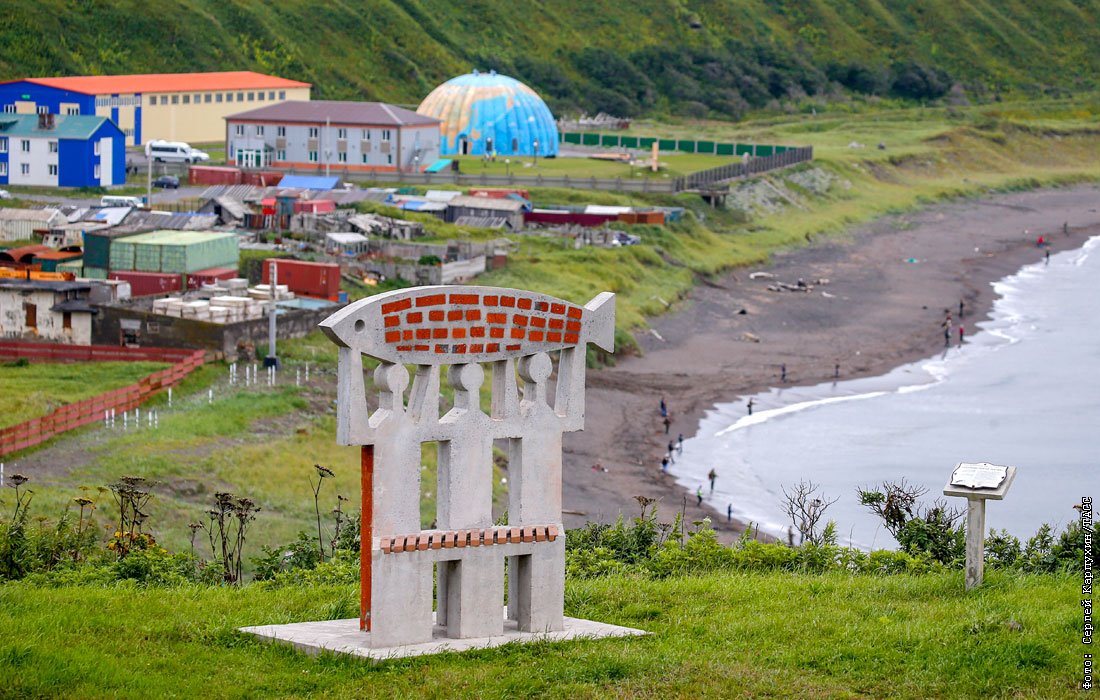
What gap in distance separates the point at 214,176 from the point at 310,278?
104ft

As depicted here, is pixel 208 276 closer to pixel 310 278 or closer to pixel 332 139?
pixel 310 278

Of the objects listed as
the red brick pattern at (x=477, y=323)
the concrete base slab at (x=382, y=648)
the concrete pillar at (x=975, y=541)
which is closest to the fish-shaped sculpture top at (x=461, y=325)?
the red brick pattern at (x=477, y=323)

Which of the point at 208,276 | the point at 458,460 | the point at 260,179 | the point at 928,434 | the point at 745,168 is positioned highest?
the point at 745,168

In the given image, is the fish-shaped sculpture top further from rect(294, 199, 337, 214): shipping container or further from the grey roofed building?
the grey roofed building

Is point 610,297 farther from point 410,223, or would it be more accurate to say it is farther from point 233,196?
point 233,196

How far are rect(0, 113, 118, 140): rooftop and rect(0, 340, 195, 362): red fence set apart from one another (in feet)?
116

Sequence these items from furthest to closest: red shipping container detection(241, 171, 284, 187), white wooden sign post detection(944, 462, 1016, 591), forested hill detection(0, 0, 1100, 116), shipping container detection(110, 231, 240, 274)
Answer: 1. forested hill detection(0, 0, 1100, 116)
2. red shipping container detection(241, 171, 284, 187)
3. shipping container detection(110, 231, 240, 274)
4. white wooden sign post detection(944, 462, 1016, 591)

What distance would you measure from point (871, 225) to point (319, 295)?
4814 centimetres

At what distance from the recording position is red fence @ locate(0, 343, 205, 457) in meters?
37.0

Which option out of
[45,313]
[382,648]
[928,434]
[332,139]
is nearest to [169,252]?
[45,313]

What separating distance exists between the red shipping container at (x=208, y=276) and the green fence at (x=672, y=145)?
56.0 m

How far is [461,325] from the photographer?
49.0 ft

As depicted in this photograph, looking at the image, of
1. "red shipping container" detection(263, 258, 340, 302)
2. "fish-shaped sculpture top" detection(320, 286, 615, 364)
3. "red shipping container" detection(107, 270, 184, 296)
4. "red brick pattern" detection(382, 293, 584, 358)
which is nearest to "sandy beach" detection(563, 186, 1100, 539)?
"red shipping container" detection(263, 258, 340, 302)

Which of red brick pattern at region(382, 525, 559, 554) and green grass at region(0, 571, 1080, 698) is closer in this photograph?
green grass at region(0, 571, 1080, 698)
